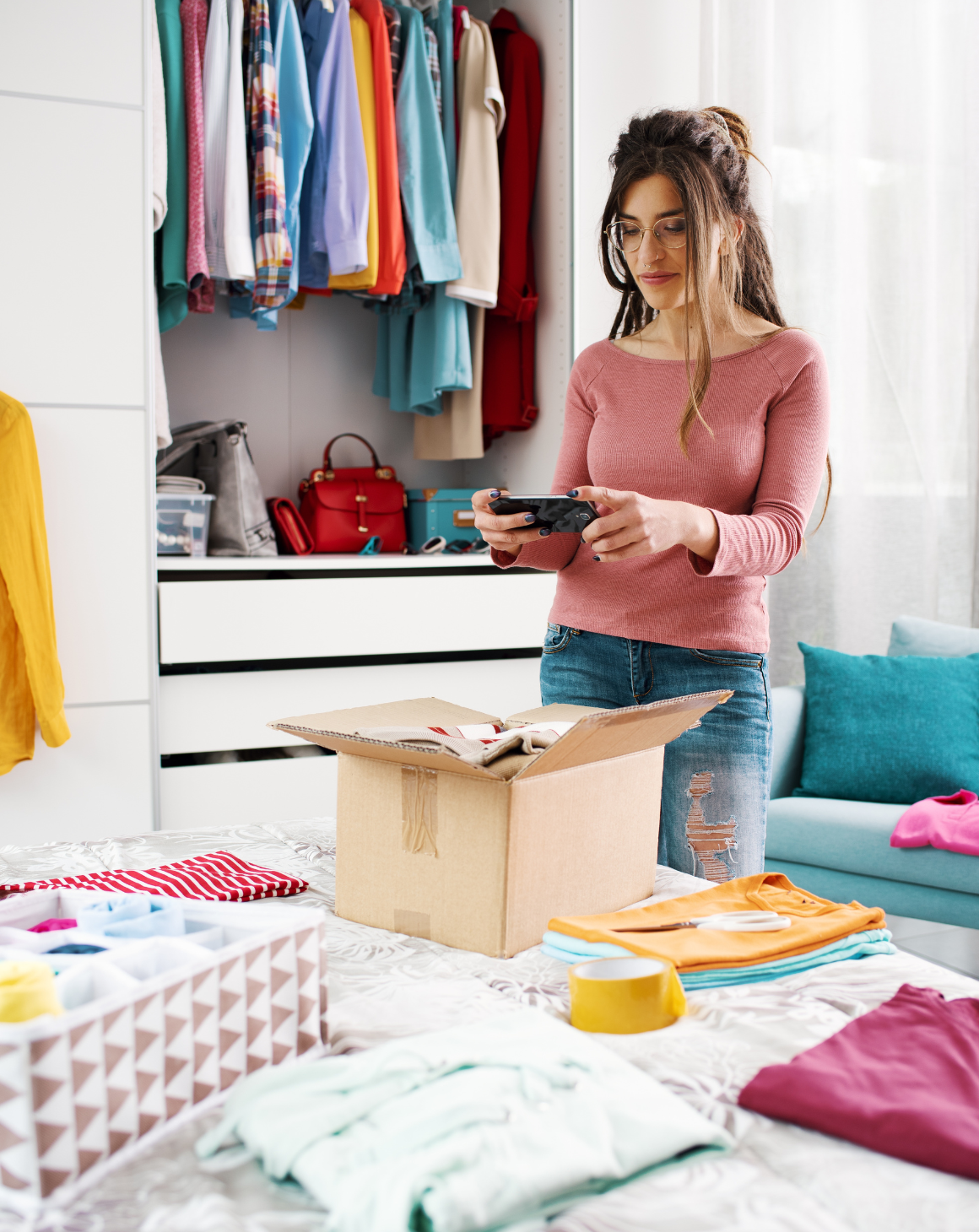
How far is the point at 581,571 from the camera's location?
1459 millimetres

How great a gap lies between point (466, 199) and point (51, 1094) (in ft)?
8.85

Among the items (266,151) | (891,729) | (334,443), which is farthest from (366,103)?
(891,729)

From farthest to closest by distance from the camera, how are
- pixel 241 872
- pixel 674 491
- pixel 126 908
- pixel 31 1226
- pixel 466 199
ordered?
pixel 466 199 → pixel 674 491 → pixel 241 872 → pixel 126 908 → pixel 31 1226

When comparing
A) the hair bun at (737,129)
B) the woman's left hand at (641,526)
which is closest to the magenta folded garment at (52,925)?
the woman's left hand at (641,526)

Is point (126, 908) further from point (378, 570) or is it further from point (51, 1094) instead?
point (378, 570)

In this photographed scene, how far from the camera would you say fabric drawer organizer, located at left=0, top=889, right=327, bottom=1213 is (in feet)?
1.72

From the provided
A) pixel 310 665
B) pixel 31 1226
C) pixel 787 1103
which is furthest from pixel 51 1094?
pixel 310 665

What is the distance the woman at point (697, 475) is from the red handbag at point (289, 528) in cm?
156

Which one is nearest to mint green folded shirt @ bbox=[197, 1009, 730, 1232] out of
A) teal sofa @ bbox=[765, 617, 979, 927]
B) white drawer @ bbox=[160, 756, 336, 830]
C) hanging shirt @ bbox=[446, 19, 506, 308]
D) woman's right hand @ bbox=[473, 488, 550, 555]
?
woman's right hand @ bbox=[473, 488, 550, 555]

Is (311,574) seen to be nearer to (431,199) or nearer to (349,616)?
(349,616)

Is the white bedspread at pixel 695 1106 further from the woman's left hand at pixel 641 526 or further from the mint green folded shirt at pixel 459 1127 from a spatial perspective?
the woman's left hand at pixel 641 526

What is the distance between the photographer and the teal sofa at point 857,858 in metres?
2.17

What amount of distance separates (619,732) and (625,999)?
0.78ft

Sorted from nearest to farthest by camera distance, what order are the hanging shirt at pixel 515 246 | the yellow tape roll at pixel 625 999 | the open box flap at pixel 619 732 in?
the yellow tape roll at pixel 625 999
the open box flap at pixel 619 732
the hanging shirt at pixel 515 246
